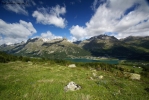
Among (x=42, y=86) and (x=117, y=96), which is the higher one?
(x=42, y=86)

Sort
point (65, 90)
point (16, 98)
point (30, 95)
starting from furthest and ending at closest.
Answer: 1. point (65, 90)
2. point (30, 95)
3. point (16, 98)

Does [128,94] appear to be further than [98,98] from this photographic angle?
Yes

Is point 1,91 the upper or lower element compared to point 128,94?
upper

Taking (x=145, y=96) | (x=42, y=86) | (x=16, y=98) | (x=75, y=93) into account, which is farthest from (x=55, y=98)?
(x=145, y=96)

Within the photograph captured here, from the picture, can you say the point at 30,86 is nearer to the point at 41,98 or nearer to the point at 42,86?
the point at 42,86

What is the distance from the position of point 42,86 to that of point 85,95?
10215 mm

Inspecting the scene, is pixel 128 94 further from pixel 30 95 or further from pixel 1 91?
pixel 1 91


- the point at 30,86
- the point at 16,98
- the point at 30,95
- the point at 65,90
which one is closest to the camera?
the point at 16,98

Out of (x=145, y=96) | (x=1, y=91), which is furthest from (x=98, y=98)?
(x=1, y=91)

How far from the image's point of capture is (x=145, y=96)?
1798 centimetres

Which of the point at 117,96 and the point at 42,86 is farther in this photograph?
the point at 42,86

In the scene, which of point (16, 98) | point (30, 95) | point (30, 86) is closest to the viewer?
point (16, 98)

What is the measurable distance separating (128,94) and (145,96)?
314 cm

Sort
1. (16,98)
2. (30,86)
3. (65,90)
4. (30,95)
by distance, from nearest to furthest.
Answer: (16,98), (30,95), (65,90), (30,86)
